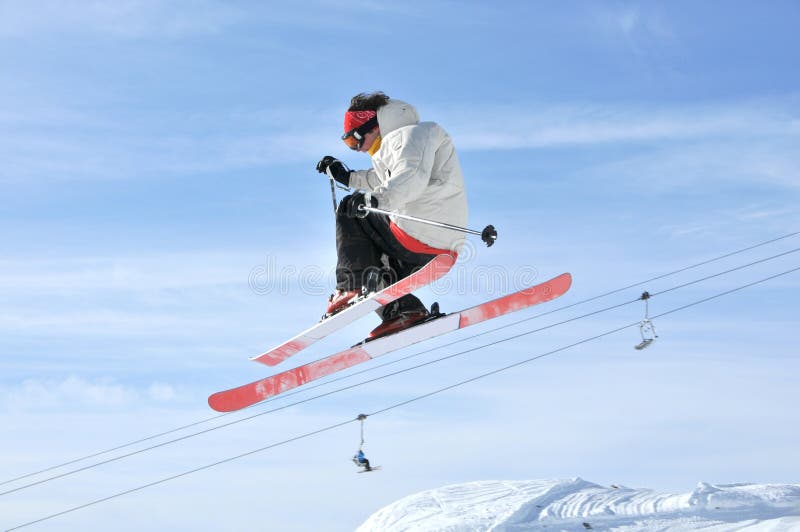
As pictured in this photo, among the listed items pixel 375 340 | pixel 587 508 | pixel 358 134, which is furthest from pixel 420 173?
pixel 587 508

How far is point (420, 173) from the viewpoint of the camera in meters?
7.68

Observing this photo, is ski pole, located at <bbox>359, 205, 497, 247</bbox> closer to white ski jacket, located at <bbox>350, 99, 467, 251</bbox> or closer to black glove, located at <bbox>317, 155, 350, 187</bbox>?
white ski jacket, located at <bbox>350, 99, 467, 251</bbox>

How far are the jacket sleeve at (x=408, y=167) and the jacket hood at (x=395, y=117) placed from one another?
27cm

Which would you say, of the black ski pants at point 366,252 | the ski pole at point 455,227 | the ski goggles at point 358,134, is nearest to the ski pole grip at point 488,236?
the ski pole at point 455,227

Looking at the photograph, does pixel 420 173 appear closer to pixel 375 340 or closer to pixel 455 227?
pixel 455 227

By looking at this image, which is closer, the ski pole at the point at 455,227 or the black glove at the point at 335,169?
the ski pole at the point at 455,227

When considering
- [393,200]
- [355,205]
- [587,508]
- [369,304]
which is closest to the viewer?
[393,200]

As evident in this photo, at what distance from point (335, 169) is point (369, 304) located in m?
1.48

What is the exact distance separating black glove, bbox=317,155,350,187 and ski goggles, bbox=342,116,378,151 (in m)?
0.32

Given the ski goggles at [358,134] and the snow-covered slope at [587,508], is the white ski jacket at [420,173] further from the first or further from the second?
the snow-covered slope at [587,508]

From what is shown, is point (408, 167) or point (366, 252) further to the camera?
point (366, 252)

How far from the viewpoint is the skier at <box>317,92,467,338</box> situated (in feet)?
25.3

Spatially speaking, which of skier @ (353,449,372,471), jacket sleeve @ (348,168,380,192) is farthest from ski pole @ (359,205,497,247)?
skier @ (353,449,372,471)

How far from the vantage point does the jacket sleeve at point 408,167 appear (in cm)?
755
